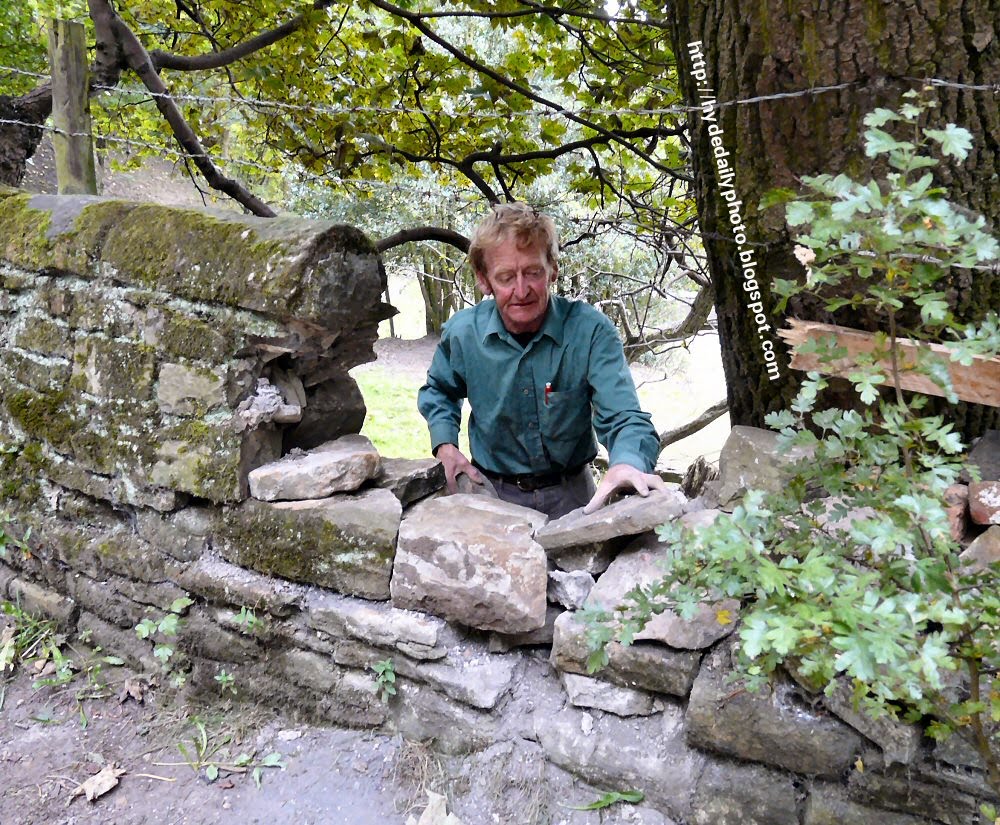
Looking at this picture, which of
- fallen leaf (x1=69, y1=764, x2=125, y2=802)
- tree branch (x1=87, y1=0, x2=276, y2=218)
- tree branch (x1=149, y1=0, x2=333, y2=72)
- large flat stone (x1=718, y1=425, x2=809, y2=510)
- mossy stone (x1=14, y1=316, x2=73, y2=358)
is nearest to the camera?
large flat stone (x1=718, y1=425, x2=809, y2=510)

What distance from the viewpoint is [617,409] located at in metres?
2.33

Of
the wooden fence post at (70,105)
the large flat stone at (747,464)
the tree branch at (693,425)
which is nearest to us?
the large flat stone at (747,464)

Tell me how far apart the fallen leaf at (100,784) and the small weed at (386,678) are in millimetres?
821

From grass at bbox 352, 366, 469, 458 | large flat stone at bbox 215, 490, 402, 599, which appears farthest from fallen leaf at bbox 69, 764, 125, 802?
grass at bbox 352, 366, 469, 458

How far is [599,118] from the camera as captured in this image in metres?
4.43

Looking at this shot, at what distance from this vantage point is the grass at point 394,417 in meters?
8.43

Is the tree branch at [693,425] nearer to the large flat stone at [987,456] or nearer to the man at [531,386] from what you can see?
the man at [531,386]

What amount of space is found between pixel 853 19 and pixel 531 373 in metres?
1.34

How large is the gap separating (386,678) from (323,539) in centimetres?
45

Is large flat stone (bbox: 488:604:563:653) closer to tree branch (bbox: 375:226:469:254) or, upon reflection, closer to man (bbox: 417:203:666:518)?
man (bbox: 417:203:666:518)

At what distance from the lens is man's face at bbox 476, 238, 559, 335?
2383mm

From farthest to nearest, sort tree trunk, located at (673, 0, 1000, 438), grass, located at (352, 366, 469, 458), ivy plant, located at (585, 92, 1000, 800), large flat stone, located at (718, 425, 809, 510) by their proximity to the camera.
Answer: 1. grass, located at (352, 366, 469, 458)
2. large flat stone, located at (718, 425, 809, 510)
3. tree trunk, located at (673, 0, 1000, 438)
4. ivy plant, located at (585, 92, 1000, 800)

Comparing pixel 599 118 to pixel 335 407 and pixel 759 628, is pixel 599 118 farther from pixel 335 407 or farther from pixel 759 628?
pixel 759 628

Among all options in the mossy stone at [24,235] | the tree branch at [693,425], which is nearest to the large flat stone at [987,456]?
the mossy stone at [24,235]
